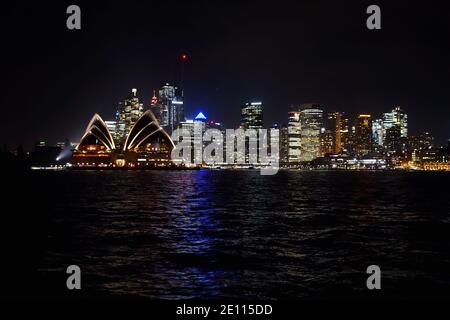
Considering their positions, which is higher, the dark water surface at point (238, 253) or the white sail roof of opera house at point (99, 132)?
the white sail roof of opera house at point (99, 132)

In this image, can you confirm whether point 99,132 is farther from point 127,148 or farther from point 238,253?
point 238,253

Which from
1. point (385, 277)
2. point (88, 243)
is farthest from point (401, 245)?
point (88, 243)

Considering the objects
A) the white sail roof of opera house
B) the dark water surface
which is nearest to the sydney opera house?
the white sail roof of opera house

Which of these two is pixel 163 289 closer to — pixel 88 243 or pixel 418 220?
pixel 88 243

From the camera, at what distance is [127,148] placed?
17562cm

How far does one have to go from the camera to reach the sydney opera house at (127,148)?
545ft

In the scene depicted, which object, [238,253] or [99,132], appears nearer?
[238,253]

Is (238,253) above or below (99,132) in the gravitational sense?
below

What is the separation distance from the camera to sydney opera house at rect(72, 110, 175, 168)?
545ft

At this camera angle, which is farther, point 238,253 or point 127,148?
point 127,148

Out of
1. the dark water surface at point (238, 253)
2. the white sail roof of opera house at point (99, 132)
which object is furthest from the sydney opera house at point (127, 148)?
the dark water surface at point (238, 253)

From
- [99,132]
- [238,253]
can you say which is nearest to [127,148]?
[99,132]

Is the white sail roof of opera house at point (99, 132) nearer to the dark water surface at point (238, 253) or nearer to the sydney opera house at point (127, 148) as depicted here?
the sydney opera house at point (127, 148)
